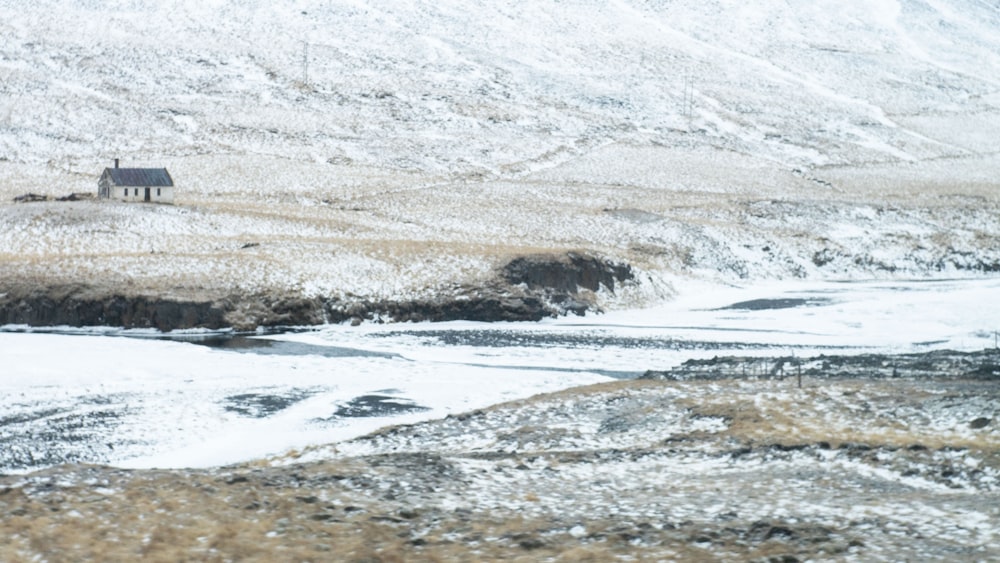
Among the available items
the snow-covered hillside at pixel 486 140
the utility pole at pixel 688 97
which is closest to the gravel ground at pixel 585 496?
the snow-covered hillside at pixel 486 140

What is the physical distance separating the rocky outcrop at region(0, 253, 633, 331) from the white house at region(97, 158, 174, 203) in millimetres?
22706

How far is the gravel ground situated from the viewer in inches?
570

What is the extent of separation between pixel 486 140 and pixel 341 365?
219 feet

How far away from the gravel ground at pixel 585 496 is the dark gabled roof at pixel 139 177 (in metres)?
48.0

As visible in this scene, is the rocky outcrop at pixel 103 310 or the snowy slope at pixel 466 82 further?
the snowy slope at pixel 466 82

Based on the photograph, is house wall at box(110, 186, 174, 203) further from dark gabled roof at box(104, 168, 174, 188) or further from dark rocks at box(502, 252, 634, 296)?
dark rocks at box(502, 252, 634, 296)

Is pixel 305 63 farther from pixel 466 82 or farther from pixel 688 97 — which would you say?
pixel 688 97

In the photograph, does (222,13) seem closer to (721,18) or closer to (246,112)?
(246,112)

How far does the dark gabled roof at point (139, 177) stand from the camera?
68250 millimetres

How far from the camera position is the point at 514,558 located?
14266 mm

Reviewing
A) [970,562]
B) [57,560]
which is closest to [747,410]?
[970,562]

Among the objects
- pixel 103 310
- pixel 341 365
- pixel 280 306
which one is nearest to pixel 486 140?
pixel 280 306

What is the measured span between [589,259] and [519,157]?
42.8m

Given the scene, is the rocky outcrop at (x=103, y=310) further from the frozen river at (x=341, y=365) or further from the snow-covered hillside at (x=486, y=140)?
the snow-covered hillside at (x=486, y=140)
